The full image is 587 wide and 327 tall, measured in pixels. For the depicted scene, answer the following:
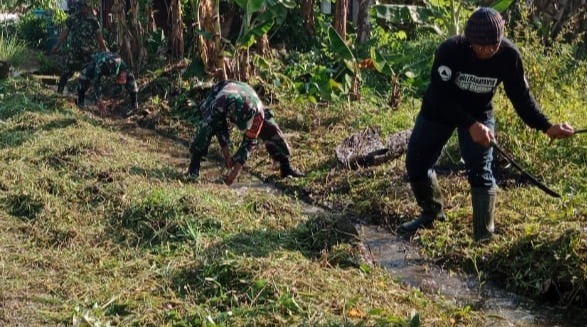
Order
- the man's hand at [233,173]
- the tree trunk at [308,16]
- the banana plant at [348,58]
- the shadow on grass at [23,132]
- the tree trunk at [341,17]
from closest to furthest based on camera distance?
1. the man's hand at [233,173]
2. the shadow on grass at [23,132]
3. the banana plant at [348,58]
4. the tree trunk at [341,17]
5. the tree trunk at [308,16]

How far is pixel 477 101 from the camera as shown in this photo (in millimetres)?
5305

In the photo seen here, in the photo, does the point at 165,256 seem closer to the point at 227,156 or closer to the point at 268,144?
the point at 227,156

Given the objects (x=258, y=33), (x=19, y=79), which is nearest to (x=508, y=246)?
(x=258, y=33)

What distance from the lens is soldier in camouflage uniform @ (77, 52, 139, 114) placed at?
991 centimetres

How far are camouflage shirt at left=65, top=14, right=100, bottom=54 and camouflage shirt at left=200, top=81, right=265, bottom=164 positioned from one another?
180 inches

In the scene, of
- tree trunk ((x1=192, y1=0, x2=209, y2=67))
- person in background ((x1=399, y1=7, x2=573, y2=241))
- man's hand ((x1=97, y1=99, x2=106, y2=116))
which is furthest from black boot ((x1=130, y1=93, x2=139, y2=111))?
person in background ((x1=399, y1=7, x2=573, y2=241))

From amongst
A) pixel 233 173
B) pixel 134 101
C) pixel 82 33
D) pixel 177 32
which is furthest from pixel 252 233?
pixel 177 32

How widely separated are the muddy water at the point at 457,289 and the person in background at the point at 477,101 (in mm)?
473

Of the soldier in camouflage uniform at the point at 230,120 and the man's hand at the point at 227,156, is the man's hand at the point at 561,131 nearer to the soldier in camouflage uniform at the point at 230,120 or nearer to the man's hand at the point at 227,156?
the soldier in camouflage uniform at the point at 230,120

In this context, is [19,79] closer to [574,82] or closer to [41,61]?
[41,61]

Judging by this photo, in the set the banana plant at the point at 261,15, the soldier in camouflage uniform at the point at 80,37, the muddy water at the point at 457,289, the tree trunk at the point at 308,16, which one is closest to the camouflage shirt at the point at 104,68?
the soldier in camouflage uniform at the point at 80,37

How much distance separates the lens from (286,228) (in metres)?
5.74

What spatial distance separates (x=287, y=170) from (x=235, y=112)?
1077mm

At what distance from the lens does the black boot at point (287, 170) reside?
754cm
